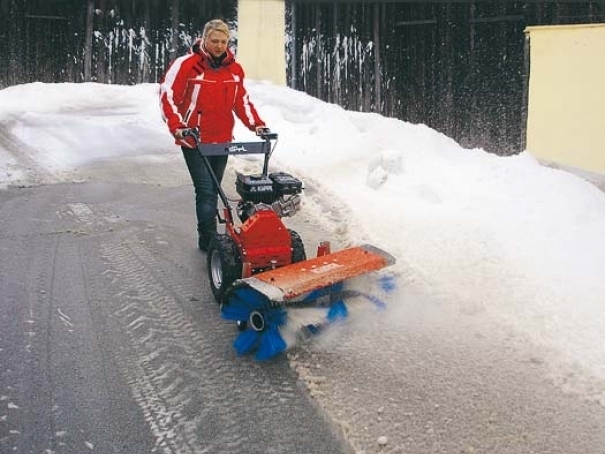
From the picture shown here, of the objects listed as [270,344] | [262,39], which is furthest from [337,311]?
[262,39]

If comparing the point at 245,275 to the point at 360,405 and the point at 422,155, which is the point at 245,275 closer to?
the point at 360,405

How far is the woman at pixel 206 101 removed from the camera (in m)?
5.00

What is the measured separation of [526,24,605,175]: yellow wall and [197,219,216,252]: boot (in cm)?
612

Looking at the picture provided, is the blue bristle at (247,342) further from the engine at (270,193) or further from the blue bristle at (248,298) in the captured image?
the engine at (270,193)

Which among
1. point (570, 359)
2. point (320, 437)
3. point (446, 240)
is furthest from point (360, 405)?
point (446, 240)

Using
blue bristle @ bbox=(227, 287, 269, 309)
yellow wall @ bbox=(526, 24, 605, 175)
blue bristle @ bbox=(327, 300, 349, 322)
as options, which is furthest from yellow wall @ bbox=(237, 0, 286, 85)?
blue bristle @ bbox=(227, 287, 269, 309)

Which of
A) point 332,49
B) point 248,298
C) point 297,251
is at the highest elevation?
point 332,49

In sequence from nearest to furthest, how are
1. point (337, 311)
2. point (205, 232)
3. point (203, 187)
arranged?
point (337, 311) < point (203, 187) < point (205, 232)

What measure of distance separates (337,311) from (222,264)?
2.80 ft

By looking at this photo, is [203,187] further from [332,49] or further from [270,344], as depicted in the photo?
[332,49]

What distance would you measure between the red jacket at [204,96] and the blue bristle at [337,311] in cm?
174

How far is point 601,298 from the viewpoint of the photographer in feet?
15.0

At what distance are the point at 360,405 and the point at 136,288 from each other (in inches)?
83.0

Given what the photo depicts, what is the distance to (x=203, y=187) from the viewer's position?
214 inches
